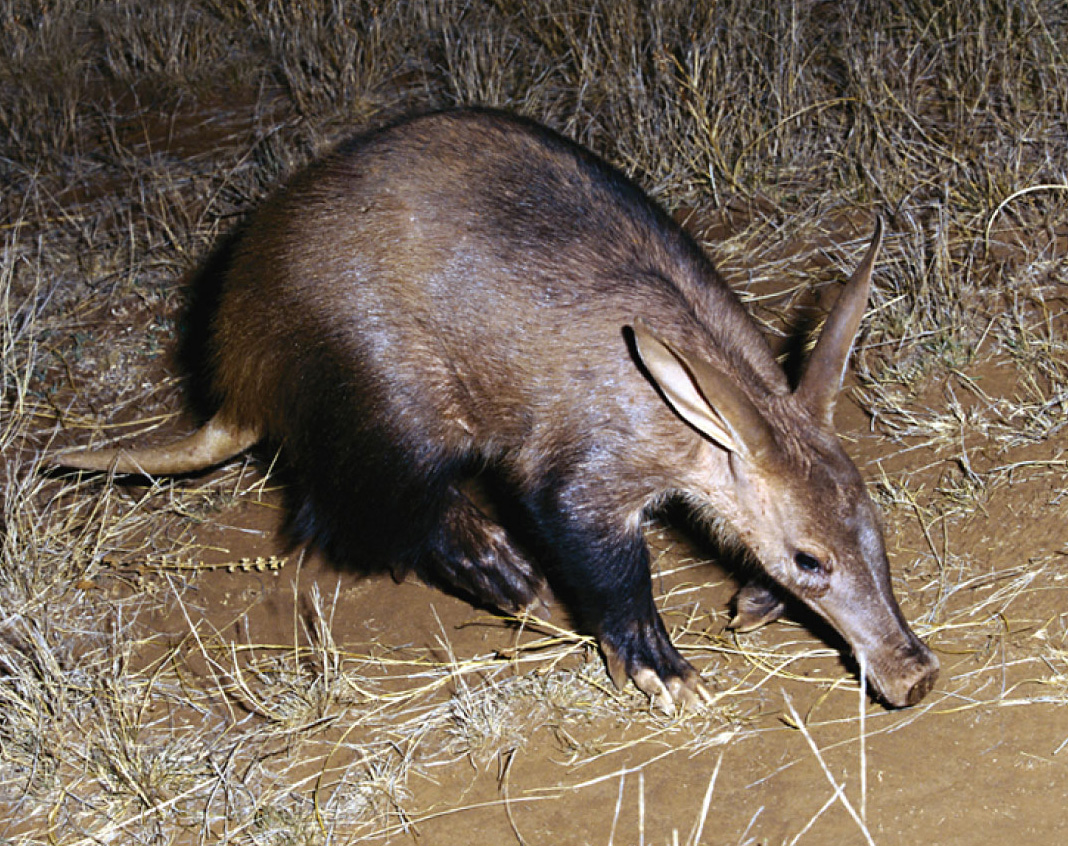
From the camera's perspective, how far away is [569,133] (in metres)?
6.15

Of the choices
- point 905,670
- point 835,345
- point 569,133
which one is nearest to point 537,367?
point 835,345

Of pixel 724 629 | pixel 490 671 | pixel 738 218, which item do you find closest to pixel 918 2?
pixel 738 218

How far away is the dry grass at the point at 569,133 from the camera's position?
378cm

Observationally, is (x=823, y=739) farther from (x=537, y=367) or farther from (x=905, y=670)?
(x=537, y=367)

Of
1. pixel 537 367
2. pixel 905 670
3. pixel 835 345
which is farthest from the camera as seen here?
pixel 537 367

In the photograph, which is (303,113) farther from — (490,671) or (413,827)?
(413,827)

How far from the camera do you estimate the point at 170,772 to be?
378cm

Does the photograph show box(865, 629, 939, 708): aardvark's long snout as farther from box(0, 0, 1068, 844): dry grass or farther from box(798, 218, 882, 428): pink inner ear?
box(798, 218, 882, 428): pink inner ear

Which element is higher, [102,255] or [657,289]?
[657,289]

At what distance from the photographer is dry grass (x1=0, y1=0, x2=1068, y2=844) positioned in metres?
3.78

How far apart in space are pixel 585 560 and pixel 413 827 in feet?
2.83

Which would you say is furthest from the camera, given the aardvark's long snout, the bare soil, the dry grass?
the dry grass

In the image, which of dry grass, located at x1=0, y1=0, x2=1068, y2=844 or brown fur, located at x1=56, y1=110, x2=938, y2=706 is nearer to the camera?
brown fur, located at x1=56, y1=110, x2=938, y2=706

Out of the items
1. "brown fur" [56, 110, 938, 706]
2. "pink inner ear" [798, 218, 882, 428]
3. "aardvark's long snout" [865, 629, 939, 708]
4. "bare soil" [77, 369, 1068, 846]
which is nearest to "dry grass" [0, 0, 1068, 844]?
"bare soil" [77, 369, 1068, 846]
